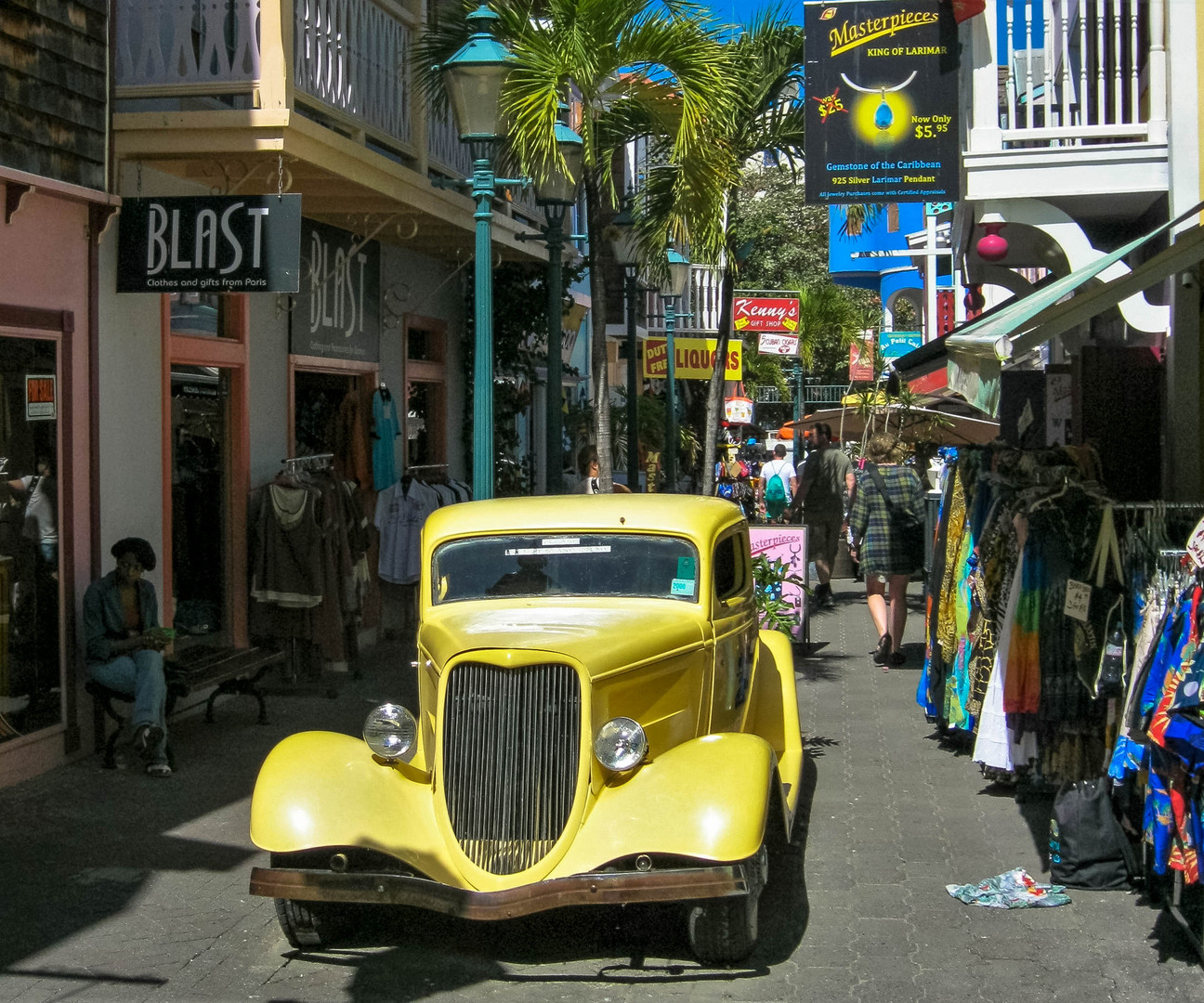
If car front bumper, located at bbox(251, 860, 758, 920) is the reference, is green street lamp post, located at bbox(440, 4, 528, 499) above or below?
above

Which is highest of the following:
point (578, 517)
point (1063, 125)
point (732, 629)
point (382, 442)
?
point (1063, 125)

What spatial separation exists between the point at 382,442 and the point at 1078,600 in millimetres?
7954

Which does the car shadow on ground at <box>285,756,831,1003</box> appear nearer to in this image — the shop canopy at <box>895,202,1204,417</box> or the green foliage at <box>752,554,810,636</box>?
the shop canopy at <box>895,202,1204,417</box>

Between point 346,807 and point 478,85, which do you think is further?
point 478,85

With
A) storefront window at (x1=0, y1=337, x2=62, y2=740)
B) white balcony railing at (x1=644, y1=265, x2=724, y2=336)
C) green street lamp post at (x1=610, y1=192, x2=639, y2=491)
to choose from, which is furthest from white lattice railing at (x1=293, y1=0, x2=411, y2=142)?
white balcony railing at (x1=644, y1=265, x2=724, y2=336)

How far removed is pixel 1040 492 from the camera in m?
7.47

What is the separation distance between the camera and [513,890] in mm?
5277

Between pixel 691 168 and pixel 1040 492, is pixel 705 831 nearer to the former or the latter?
pixel 1040 492

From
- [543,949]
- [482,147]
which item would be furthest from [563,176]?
[543,949]

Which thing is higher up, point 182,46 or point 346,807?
point 182,46

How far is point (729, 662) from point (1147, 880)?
1986 mm

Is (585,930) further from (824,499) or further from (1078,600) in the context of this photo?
(824,499)

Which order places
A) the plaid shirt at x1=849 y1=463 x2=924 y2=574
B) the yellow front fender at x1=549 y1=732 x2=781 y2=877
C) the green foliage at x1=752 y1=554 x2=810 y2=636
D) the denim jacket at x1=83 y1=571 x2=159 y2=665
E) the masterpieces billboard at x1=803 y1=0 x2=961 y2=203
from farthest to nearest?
the plaid shirt at x1=849 y1=463 x2=924 y2=574 → the green foliage at x1=752 y1=554 x2=810 y2=636 → the masterpieces billboard at x1=803 y1=0 x2=961 y2=203 → the denim jacket at x1=83 y1=571 x2=159 y2=665 → the yellow front fender at x1=549 y1=732 x2=781 y2=877

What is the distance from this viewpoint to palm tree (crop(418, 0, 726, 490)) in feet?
36.9
